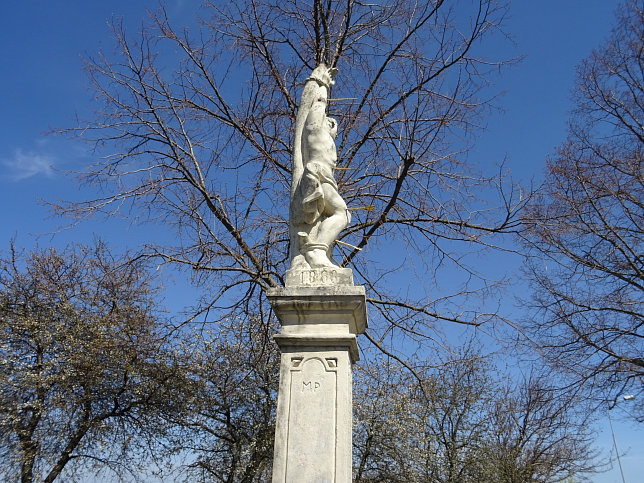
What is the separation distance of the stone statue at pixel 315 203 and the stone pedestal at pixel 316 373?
296 mm

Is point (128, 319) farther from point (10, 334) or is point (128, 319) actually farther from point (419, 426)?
point (419, 426)

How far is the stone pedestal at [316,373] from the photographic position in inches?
161

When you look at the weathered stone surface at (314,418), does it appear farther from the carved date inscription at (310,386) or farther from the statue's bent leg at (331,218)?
the statue's bent leg at (331,218)

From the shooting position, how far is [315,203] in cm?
499

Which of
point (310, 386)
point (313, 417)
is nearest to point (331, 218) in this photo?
point (310, 386)

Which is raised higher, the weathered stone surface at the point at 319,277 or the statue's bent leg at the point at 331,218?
A: the statue's bent leg at the point at 331,218

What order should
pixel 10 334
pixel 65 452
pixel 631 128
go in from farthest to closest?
pixel 10 334 < pixel 65 452 < pixel 631 128

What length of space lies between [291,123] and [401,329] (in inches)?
181

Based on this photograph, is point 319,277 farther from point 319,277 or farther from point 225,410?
point 225,410

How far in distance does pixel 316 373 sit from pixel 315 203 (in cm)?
158

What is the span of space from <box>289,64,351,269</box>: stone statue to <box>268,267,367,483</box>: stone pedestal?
0.97 ft

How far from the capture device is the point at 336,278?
468cm

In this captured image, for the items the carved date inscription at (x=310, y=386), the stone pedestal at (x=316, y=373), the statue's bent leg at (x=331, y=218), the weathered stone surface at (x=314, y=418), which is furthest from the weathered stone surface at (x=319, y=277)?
the carved date inscription at (x=310, y=386)

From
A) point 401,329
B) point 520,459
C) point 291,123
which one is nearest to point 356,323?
point 401,329
